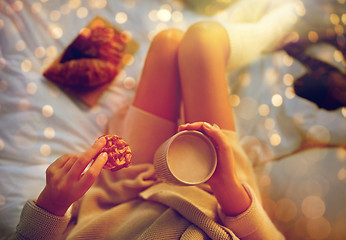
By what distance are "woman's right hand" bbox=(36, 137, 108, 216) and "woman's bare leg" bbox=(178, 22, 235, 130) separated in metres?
0.23

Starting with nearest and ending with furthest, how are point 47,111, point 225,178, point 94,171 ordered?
point 94,171
point 225,178
point 47,111

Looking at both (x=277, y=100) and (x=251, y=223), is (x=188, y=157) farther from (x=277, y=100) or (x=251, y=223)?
(x=277, y=100)

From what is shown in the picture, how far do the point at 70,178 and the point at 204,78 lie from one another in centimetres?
32

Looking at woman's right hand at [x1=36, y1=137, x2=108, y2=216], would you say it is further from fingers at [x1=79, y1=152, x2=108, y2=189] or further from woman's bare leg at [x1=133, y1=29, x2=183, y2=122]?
woman's bare leg at [x1=133, y1=29, x2=183, y2=122]

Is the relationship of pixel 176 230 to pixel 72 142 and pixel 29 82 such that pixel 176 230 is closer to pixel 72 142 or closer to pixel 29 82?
pixel 72 142

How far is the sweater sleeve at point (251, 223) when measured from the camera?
1.58 feet

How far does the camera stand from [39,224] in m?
0.41

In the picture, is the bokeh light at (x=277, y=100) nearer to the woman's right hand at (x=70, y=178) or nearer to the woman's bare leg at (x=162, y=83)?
the woman's bare leg at (x=162, y=83)

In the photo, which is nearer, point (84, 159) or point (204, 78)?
point (84, 159)

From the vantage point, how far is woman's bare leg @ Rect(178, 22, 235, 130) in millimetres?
542

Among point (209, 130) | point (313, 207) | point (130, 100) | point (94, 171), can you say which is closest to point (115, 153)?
point (94, 171)

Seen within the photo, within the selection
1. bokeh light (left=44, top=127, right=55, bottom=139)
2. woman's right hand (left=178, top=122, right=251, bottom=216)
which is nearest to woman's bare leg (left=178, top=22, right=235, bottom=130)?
woman's right hand (left=178, top=122, right=251, bottom=216)

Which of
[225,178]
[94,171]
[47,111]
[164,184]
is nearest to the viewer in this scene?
[94,171]

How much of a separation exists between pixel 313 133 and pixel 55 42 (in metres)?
0.74
